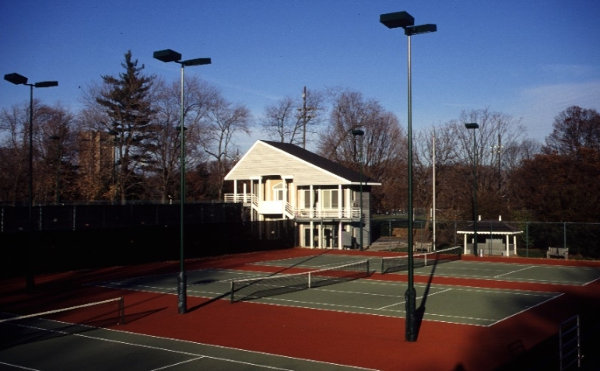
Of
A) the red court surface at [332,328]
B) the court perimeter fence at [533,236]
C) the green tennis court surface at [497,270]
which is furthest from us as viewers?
the court perimeter fence at [533,236]

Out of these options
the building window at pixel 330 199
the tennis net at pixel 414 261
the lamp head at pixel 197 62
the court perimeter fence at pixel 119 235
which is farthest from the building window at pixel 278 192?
the lamp head at pixel 197 62

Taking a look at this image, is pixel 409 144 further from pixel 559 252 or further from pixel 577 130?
pixel 577 130

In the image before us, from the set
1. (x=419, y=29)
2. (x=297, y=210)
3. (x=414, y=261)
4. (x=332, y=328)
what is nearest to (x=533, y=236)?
(x=414, y=261)

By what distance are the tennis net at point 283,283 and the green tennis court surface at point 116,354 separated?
636 cm

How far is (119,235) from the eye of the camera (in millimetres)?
33844

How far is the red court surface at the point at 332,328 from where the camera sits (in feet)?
43.1

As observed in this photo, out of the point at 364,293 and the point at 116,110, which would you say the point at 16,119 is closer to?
the point at 116,110

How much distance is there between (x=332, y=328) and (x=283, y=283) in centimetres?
1021

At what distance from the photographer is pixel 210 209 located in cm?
4453

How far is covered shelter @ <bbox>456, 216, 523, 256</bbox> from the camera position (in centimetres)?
4353

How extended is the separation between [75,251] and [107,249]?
7.15 feet

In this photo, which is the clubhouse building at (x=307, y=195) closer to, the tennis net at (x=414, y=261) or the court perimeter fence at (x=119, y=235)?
the court perimeter fence at (x=119, y=235)

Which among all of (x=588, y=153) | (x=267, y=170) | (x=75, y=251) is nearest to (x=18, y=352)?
(x=75, y=251)

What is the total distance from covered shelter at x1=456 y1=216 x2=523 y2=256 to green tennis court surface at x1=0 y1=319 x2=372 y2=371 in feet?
110
